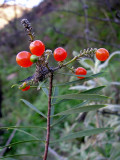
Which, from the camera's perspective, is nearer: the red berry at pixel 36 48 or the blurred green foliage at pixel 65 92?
the red berry at pixel 36 48

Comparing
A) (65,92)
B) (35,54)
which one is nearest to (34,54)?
(35,54)

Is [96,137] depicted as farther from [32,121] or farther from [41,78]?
[32,121]

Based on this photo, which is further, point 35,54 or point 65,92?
point 65,92

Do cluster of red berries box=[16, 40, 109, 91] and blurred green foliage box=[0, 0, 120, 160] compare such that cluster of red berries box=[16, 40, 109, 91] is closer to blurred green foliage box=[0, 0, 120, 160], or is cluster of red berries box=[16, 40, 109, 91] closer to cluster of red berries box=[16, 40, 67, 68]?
cluster of red berries box=[16, 40, 67, 68]

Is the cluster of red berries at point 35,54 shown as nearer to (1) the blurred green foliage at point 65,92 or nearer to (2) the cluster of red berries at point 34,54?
(2) the cluster of red berries at point 34,54

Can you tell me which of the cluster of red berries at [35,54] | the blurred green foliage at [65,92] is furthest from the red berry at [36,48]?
the blurred green foliage at [65,92]

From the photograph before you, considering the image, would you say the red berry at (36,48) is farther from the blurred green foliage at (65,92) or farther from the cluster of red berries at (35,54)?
the blurred green foliage at (65,92)

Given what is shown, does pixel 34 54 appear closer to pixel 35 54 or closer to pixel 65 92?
pixel 35 54

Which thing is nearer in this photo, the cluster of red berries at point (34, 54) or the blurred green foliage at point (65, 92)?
the cluster of red berries at point (34, 54)

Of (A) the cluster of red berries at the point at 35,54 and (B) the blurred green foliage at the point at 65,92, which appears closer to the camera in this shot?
(A) the cluster of red berries at the point at 35,54

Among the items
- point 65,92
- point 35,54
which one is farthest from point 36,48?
point 65,92

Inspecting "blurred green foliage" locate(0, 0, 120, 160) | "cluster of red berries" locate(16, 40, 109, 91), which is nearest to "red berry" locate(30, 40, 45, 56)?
"cluster of red berries" locate(16, 40, 109, 91)
